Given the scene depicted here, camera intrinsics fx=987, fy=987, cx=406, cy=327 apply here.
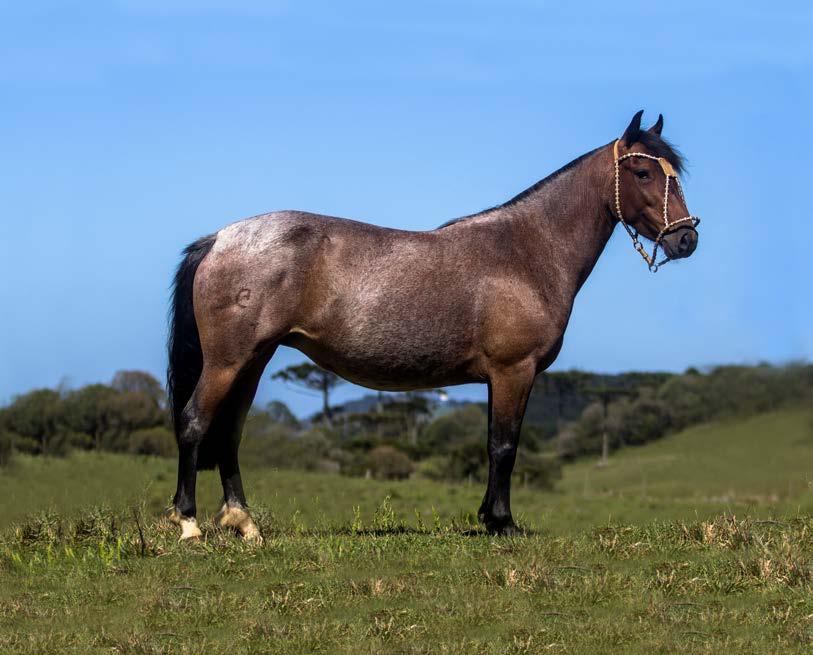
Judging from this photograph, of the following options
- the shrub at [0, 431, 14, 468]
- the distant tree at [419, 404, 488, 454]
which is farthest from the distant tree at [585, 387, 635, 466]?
the shrub at [0, 431, 14, 468]

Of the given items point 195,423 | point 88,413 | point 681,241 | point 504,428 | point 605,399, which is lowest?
point 605,399

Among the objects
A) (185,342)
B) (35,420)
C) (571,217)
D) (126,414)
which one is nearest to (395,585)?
(185,342)

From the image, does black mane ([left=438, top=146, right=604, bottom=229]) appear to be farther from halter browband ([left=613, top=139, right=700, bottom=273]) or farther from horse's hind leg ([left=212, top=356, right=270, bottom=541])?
horse's hind leg ([left=212, top=356, right=270, bottom=541])

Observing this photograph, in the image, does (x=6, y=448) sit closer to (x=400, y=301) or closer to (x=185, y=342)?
(x=185, y=342)

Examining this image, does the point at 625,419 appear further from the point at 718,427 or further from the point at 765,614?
the point at 765,614

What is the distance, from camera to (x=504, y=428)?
9.22 metres

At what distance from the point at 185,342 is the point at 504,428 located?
316cm

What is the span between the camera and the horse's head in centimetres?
968

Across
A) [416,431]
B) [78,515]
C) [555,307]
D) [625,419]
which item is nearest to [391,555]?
[555,307]

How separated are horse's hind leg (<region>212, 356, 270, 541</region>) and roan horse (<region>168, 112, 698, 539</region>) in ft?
0.04

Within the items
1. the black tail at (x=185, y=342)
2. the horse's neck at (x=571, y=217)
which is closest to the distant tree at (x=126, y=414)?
the black tail at (x=185, y=342)

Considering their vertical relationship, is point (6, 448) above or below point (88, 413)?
below

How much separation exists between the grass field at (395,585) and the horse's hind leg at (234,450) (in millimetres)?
283

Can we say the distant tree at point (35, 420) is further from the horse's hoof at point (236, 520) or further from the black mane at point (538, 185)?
the black mane at point (538, 185)
